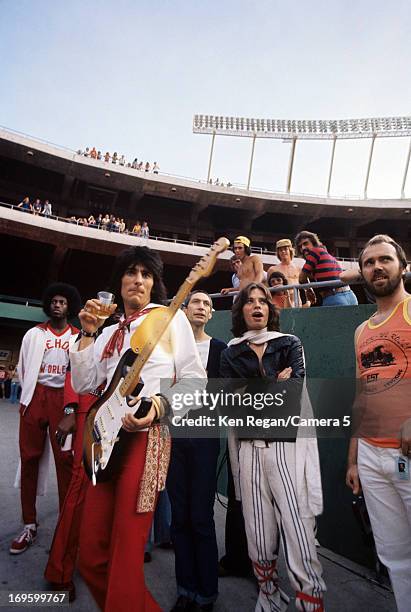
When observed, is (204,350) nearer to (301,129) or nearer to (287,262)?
(287,262)

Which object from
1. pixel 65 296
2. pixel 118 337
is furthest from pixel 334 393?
pixel 65 296

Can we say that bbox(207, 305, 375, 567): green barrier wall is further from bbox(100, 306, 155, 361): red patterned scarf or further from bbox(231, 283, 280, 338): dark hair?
bbox(100, 306, 155, 361): red patterned scarf

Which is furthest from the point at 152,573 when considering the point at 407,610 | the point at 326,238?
the point at 326,238

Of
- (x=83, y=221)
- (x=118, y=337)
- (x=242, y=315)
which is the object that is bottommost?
(x=118, y=337)

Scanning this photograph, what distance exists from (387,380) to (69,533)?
223 centimetres

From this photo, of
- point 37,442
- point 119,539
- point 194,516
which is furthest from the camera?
point 37,442

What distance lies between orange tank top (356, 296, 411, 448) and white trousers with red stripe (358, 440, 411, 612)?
10 cm

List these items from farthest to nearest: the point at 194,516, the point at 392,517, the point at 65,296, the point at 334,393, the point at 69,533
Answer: the point at 65,296 < the point at 334,393 < the point at 69,533 < the point at 194,516 < the point at 392,517

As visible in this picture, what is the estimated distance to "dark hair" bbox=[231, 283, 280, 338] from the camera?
2.29 metres

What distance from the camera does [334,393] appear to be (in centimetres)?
301

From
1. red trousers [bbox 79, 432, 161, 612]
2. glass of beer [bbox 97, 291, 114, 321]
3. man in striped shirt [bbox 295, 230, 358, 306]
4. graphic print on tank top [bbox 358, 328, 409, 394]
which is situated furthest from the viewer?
man in striped shirt [bbox 295, 230, 358, 306]

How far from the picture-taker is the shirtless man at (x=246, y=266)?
14.0ft

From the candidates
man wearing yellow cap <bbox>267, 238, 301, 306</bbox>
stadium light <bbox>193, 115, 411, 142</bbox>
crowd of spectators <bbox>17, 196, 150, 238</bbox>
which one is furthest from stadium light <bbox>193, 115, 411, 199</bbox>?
man wearing yellow cap <bbox>267, 238, 301, 306</bbox>

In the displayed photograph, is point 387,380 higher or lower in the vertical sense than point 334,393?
higher
